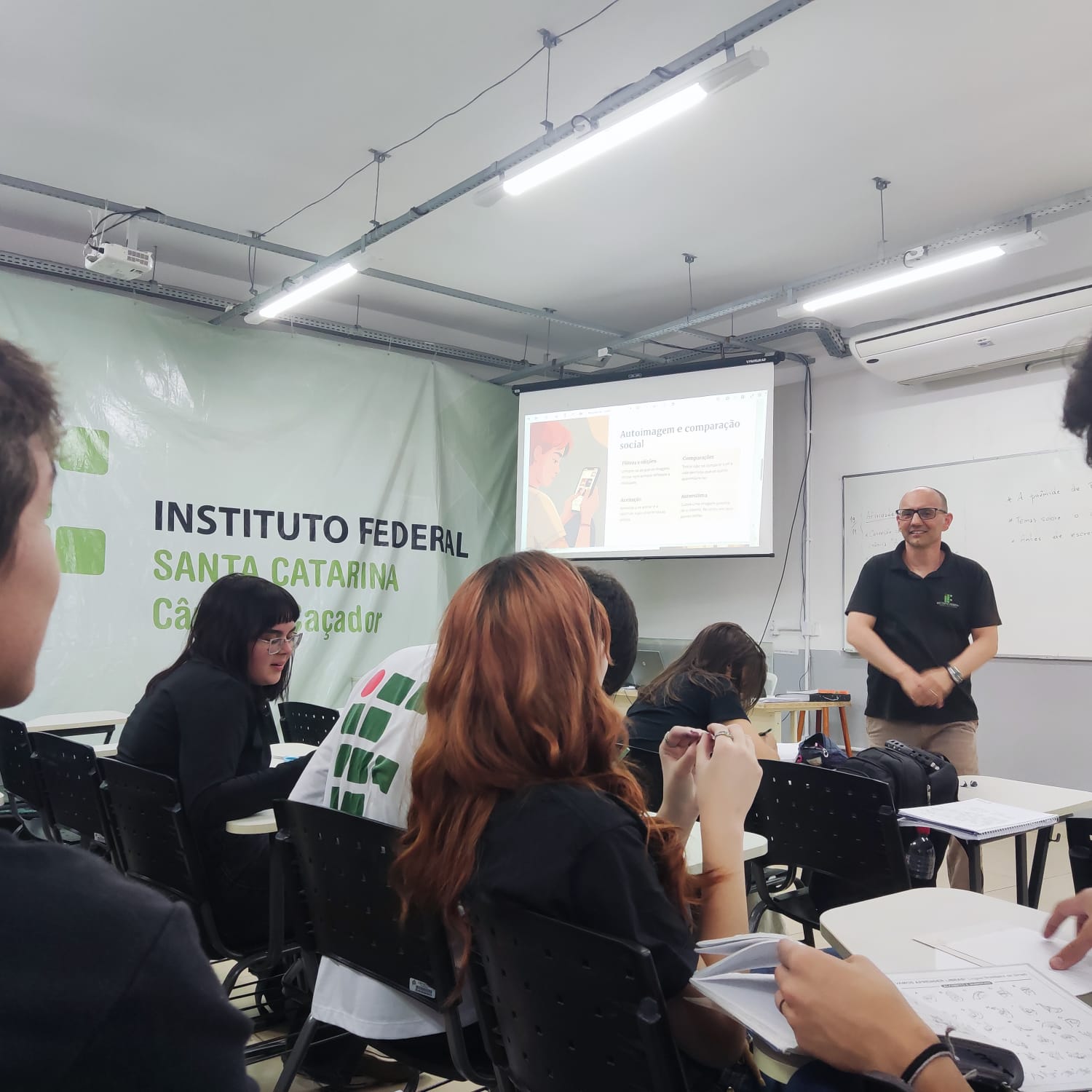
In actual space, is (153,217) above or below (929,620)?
above

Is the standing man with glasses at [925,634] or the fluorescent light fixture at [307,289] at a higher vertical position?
the fluorescent light fixture at [307,289]

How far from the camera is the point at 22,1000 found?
0.47m

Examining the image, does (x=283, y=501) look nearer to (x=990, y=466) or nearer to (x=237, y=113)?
(x=237, y=113)

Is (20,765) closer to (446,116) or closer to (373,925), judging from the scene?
(373,925)

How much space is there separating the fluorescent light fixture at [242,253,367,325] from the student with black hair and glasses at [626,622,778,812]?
8.19ft

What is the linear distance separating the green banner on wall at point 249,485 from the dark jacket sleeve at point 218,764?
110 inches

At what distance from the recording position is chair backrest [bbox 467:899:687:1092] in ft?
3.21

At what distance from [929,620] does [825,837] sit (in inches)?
61.9

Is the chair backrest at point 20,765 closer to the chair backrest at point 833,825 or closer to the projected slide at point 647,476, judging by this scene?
the chair backrest at point 833,825

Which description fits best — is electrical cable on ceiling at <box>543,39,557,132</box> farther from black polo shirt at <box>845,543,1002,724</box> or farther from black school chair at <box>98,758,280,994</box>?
black school chair at <box>98,758,280,994</box>

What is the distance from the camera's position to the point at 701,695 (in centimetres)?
257

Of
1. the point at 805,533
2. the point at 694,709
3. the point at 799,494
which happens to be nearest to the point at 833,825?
the point at 694,709

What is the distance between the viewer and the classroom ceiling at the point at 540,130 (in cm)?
314

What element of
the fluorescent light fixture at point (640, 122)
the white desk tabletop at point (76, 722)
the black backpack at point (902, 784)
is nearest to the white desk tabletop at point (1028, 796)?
the black backpack at point (902, 784)
